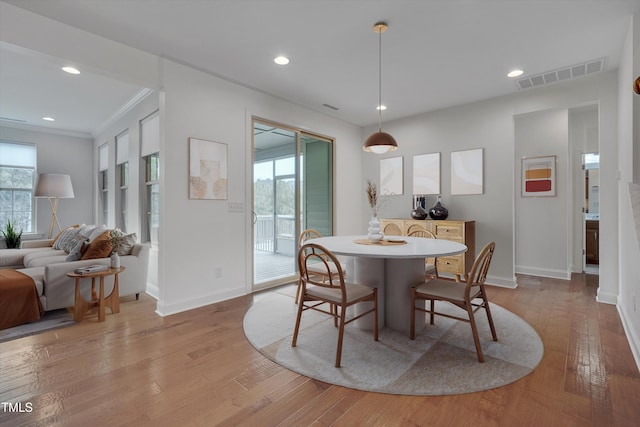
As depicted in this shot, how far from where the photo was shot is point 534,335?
2.50 metres

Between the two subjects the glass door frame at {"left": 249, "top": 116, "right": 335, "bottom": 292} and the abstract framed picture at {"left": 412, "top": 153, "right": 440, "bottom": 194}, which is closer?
the glass door frame at {"left": 249, "top": 116, "right": 335, "bottom": 292}

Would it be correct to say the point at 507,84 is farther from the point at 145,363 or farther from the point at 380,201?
the point at 145,363

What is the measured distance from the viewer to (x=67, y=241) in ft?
14.4

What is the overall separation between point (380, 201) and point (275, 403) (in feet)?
13.6

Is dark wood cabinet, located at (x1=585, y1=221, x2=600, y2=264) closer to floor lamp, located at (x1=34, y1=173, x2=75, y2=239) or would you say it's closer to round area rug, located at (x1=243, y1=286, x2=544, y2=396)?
round area rug, located at (x1=243, y1=286, x2=544, y2=396)

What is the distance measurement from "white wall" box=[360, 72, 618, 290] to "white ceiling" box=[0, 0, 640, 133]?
30 cm

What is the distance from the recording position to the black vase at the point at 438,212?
173 inches

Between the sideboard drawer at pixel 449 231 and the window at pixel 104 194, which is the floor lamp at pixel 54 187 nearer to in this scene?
the window at pixel 104 194

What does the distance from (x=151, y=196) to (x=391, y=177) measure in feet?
12.3

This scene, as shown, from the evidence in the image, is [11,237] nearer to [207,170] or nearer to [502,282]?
[207,170]

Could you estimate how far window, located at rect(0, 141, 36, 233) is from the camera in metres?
5.43

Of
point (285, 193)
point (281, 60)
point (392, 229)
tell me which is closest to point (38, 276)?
point (285, 193)

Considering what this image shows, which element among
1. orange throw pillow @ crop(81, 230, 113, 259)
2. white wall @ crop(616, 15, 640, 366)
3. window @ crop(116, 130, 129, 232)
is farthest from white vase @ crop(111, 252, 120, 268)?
white wall @ crop(616, 15, 640, 366)

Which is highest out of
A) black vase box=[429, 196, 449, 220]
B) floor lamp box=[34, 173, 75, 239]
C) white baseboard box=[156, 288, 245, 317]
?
floor lamp box=[34, 173, 75, 239]
